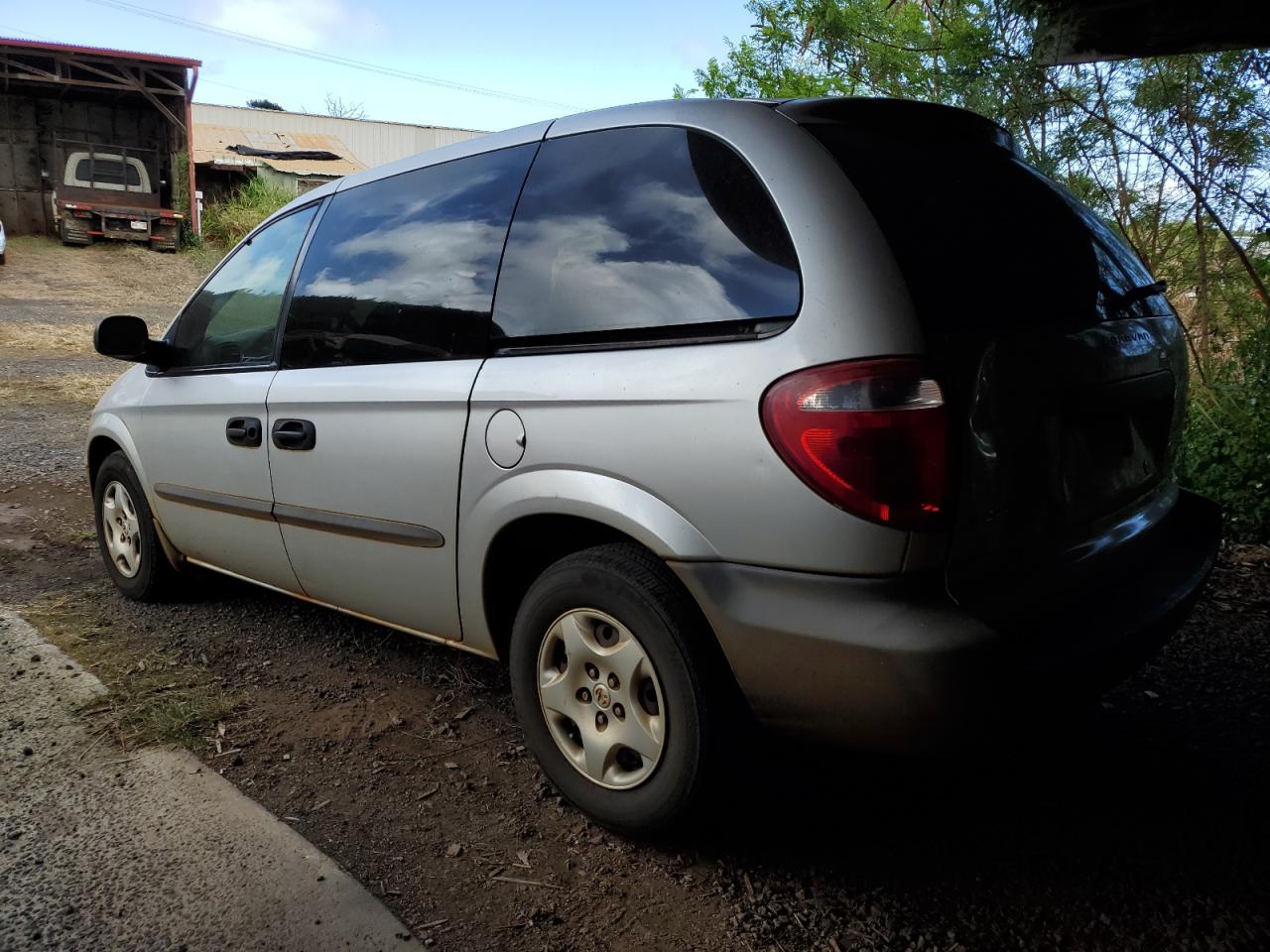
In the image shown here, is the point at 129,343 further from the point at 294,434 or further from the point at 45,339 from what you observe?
the point at 45,339

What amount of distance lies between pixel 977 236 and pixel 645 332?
77 cm

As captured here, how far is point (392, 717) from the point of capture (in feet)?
10.5

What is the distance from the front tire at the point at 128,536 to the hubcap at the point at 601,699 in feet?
7.93

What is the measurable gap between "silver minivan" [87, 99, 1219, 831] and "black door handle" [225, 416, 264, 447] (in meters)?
0.27

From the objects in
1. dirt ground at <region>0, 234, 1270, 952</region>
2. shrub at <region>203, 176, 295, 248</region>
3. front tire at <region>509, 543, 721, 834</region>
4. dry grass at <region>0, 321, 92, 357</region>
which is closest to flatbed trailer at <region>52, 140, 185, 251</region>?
shrub at <region>203, 176, 295, 248</region>

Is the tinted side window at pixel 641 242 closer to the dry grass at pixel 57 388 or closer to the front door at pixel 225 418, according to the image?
the front door at pixel 225 418

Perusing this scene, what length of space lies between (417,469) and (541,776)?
947 mm

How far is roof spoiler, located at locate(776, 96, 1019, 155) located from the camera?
2301mm

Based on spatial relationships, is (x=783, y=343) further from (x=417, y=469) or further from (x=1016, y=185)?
(x=417, y=469)

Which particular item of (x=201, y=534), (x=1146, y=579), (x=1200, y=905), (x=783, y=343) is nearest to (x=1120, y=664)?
(x=1146, y=579)

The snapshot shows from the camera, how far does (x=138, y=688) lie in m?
3.39

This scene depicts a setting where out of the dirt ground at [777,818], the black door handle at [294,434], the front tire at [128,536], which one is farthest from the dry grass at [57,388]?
the black door handle at [294,434]

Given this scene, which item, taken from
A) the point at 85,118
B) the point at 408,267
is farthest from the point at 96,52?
the point at 408,267

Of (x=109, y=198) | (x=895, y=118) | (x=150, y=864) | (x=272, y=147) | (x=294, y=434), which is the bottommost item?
(x=150, y=864)
